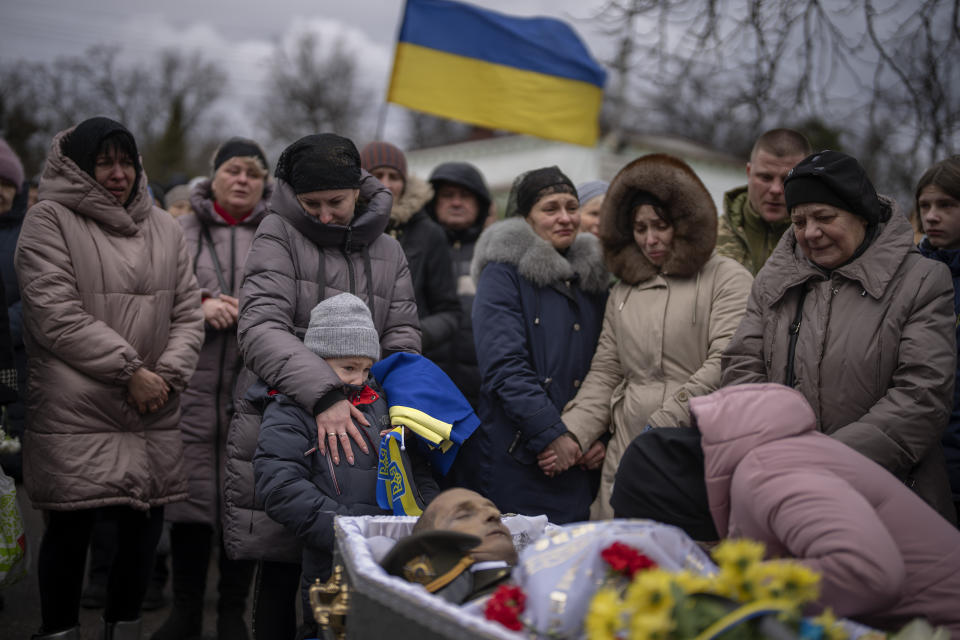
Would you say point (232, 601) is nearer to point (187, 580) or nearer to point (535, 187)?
point (187, 580)

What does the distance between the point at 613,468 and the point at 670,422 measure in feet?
1.23

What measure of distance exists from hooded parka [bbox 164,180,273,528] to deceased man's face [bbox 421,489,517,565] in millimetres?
1945

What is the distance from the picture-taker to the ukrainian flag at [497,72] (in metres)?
7.14

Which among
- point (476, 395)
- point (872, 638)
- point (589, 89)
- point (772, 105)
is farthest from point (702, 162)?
point (872, 638)

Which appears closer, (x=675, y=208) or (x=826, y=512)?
(x=826, y=512)

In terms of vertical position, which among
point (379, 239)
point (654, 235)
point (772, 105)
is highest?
point (772, 105)

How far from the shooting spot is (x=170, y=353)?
388cm

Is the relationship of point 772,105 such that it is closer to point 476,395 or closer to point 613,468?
point 476,395

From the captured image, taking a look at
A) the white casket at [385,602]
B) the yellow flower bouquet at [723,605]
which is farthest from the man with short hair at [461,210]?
the yellow flower bouquet at [723,605]

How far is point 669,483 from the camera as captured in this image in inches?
95.2

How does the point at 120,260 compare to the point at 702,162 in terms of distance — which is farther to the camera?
the point at 702,162

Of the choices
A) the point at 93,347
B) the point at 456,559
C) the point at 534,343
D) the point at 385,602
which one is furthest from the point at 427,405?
the point at 93,347

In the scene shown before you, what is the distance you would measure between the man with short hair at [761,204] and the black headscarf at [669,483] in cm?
195

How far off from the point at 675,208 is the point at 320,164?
146 centimetres
